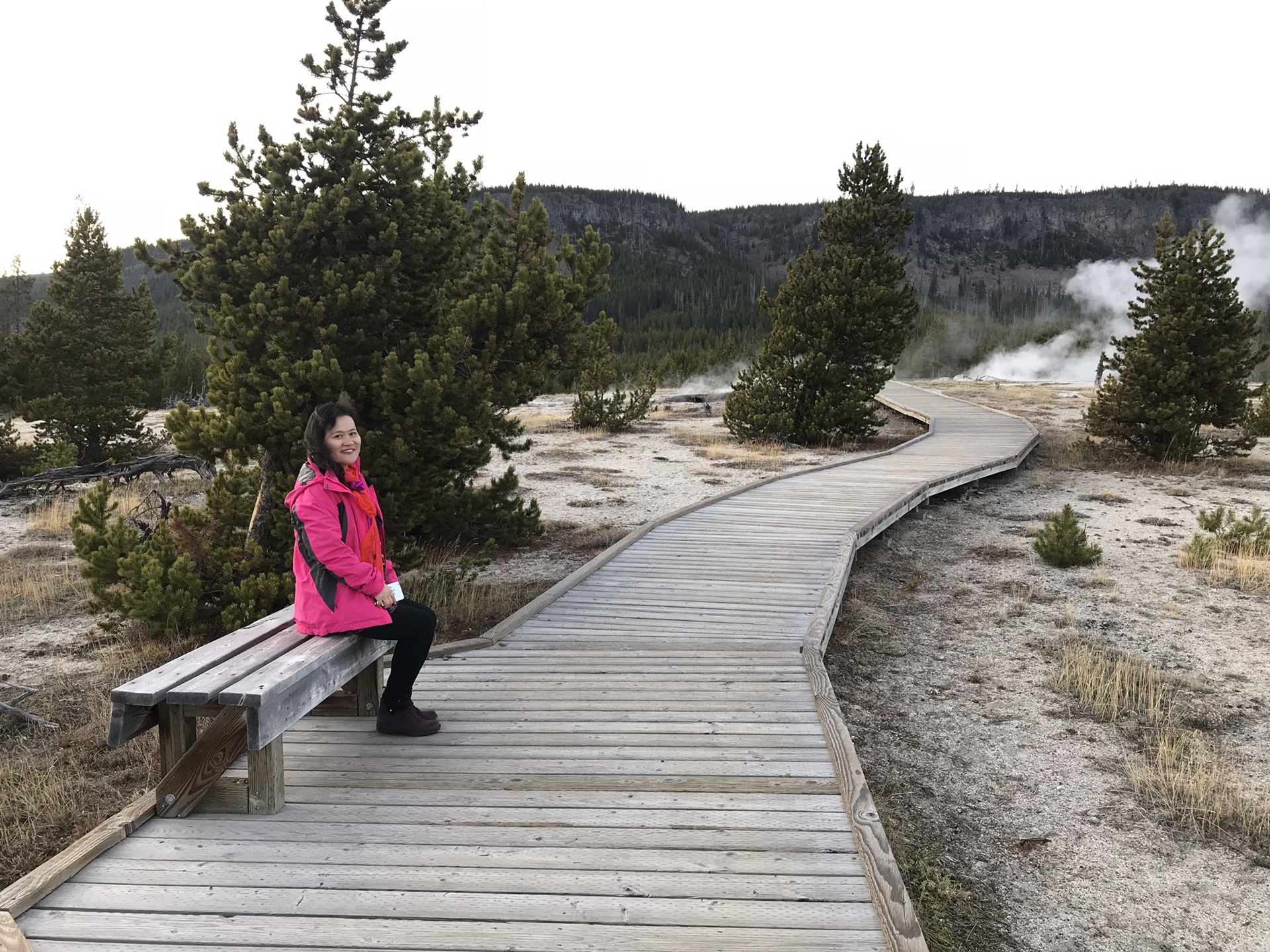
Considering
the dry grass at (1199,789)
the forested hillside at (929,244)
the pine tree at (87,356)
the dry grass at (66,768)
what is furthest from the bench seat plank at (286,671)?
the forested hillside at (929,244)

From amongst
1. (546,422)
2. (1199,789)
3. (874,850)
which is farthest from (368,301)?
(546,422)

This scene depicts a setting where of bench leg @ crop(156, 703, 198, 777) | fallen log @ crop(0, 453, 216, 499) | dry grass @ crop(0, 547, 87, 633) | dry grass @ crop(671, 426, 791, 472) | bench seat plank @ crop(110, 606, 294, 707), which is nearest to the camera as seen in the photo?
bench seat plank @ crop(110, 606, 294, 707)

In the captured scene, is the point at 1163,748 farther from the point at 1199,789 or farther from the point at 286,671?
the point at 286,671

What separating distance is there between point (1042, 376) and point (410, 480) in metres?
75.5

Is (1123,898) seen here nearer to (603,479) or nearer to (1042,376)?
(603,479)

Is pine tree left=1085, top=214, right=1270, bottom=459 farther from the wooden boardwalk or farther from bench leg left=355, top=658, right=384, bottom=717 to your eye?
bench leg left=355, top=658, right=384, bottom=717

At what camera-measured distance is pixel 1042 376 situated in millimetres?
71875

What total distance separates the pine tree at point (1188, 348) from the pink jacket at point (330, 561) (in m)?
15.0

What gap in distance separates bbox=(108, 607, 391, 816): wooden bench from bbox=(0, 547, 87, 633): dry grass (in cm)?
554

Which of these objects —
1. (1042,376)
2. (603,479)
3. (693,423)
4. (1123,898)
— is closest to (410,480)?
(1123,898)

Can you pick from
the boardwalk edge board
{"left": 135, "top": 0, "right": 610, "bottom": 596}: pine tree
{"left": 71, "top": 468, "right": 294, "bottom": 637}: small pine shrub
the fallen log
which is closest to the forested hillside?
the fallen log

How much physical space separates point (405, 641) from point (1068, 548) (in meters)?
8.22

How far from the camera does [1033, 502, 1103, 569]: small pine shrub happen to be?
372 inches

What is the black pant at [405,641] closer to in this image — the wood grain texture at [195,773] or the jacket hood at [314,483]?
the jacket hood at [314,483]
